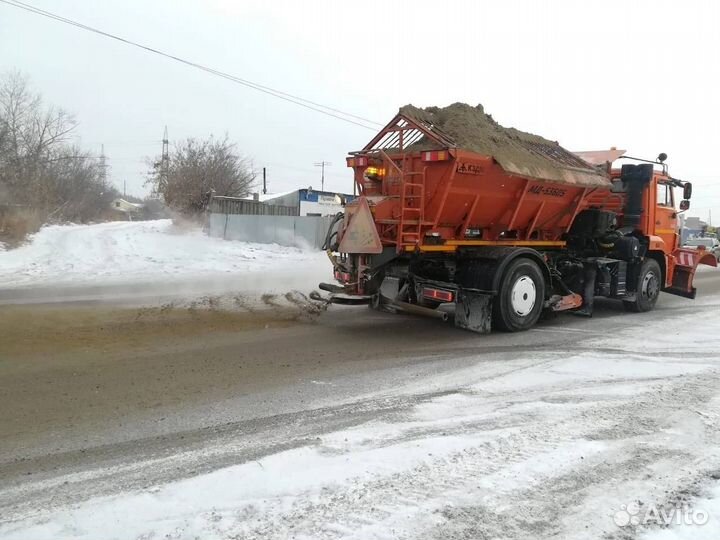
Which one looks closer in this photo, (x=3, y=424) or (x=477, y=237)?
(x=3, y=424)

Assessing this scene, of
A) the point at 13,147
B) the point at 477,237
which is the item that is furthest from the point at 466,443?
the point at 13,147

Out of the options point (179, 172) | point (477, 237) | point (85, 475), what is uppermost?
point (179, 172)

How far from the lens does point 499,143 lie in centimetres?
791

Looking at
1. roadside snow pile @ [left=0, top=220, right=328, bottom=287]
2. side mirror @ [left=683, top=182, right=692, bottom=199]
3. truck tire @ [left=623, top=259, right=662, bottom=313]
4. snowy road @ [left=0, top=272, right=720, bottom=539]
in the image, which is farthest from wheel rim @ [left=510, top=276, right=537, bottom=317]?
roadside snow pile @ [left=0, top=220, right=328, bottom=287]

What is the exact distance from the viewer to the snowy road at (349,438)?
293cm

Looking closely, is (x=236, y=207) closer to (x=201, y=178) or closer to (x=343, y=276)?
(x=201, y=178)

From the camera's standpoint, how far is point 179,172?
101 feet

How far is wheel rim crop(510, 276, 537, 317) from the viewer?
323 inches

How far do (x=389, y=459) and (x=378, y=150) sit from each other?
559cm

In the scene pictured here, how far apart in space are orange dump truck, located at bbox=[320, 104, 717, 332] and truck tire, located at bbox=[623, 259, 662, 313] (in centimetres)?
24

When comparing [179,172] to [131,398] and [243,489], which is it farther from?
[243,489]

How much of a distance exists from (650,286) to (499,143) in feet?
16.9

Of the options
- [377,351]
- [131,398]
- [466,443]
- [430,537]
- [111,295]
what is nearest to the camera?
[430,537]

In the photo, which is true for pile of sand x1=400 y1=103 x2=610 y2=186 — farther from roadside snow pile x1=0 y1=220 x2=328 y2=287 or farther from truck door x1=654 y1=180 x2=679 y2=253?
roadside snow pile x1=0 y1=220 x2=328 y2=287
